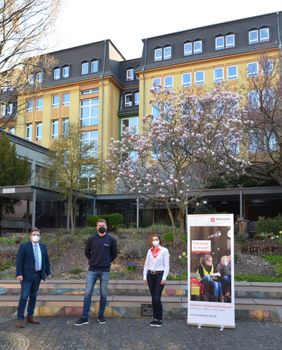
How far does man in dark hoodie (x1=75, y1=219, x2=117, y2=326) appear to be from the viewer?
7859 millimetres

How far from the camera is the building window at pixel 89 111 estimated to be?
46.1 meters

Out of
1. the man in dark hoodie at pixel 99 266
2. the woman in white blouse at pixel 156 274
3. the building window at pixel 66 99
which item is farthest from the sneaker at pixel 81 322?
the building window at pixel 66 99

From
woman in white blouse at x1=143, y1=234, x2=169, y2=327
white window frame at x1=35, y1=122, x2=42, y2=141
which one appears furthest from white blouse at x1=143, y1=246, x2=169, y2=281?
white window frame at x1=35, y1=122, x2=42, y2=141

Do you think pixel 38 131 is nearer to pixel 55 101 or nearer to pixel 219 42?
pixel 55 101

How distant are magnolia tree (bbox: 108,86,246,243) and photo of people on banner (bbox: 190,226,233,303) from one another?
8043mm

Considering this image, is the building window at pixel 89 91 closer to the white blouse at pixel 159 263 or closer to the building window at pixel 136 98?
the building window at pixel 136 98

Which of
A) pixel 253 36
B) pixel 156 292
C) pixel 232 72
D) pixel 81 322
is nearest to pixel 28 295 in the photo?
pixel 81 322

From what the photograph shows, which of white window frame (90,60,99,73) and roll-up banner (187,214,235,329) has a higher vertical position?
white window frame (90,60,99,73)

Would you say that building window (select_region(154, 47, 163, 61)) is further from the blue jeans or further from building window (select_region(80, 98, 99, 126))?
the blue jeans

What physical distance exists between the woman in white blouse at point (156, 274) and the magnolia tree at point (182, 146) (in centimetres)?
784

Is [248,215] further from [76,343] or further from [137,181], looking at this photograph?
[76,343]

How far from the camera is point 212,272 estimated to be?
772 cm

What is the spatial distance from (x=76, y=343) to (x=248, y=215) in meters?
29.1

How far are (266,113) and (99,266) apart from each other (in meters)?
13.4
